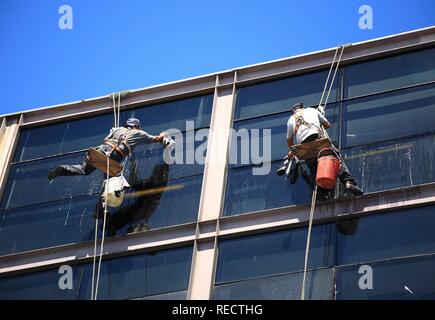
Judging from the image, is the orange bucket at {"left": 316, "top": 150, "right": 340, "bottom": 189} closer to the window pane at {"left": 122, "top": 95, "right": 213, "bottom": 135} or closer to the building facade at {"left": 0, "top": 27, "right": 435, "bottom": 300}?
the building facade at {"left": 0, "top": 27, "right": 435, "bottom": 300}

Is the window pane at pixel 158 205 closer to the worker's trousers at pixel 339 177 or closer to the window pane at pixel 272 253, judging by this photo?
the window pane at pixel 272 253

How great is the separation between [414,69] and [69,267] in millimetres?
7646

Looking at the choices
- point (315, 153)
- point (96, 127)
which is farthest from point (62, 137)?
point (315, 153)

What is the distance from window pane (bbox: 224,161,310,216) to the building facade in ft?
0.08

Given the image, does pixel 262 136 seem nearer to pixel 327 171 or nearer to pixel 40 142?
pixel 327 171

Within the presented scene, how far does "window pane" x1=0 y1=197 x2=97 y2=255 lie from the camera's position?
19.2m

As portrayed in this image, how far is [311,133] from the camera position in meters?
18.0

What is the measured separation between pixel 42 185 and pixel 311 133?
5959 mm

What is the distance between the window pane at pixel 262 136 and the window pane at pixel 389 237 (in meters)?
2.37

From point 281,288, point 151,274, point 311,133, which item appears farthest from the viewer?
point 311,133
